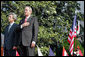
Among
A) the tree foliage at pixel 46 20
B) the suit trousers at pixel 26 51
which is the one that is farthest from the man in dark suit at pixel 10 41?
the tree foliage at pixel 46 20

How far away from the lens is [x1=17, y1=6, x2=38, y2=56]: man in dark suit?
4141 millimetres

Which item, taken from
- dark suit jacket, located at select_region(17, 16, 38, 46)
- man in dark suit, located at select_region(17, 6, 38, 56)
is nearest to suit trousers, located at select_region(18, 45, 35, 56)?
man in dark suit, located at select_region(17, 6, 38, 56)

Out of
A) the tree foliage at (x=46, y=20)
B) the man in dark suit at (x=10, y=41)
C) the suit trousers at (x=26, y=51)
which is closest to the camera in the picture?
the suit trousers at (x=26, y=51)

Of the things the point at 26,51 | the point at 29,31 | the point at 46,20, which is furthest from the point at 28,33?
the point at 46,20

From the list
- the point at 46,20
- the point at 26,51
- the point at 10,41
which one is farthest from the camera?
the point at 46,20

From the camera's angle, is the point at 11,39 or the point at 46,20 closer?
the point at 11,39

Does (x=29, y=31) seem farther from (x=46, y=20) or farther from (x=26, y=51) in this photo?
(x=46, y=20)

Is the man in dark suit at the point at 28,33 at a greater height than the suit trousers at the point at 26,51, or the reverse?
the man in dark suit at the point at 28,33

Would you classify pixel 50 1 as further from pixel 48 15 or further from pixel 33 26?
pixel 33 26

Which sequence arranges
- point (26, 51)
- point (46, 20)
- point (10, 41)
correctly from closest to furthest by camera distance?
point (26, 51) < point (10, 41) < point (46, 20)

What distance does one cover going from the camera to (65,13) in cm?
1322

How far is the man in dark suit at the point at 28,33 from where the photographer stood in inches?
163

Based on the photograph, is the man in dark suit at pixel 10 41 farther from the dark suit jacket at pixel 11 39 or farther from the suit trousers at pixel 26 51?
the suit trousers at pixel 26 51

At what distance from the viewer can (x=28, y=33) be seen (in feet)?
13.8
